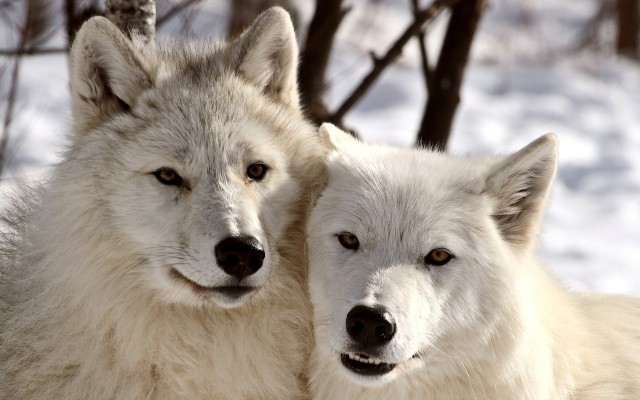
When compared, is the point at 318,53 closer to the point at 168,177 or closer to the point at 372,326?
the point at 168,177

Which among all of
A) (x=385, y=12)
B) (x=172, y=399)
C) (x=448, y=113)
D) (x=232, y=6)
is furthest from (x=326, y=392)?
(x=385, y=12)

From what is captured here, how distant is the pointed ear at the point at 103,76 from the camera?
3.90 m

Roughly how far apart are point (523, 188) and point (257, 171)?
1204mm

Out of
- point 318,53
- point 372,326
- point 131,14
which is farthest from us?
point 318,53

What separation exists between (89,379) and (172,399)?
0.37 meters

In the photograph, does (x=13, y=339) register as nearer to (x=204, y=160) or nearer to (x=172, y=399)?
(x=172, y=399)

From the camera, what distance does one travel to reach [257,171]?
3926mm

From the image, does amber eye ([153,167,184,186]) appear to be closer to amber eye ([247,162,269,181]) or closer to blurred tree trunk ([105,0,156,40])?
amber eye ([247,162,269,181])

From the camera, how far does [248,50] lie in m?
4.15

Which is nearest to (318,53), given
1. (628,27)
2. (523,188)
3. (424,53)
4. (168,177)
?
(424,53)

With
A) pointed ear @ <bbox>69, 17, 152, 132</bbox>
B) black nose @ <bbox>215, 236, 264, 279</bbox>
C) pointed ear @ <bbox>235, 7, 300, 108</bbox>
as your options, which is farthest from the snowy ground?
black nose @ <bbox>215, 236, 264, 279</bbox>

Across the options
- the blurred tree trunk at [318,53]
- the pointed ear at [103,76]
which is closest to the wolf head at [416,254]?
the pointed ear at [103,76]

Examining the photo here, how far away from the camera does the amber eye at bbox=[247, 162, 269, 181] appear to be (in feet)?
12.8

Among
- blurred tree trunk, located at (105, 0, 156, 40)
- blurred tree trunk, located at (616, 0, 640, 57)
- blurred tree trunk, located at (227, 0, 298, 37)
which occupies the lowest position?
blurred tree trunk, located at (105, 0, 156, 40)
